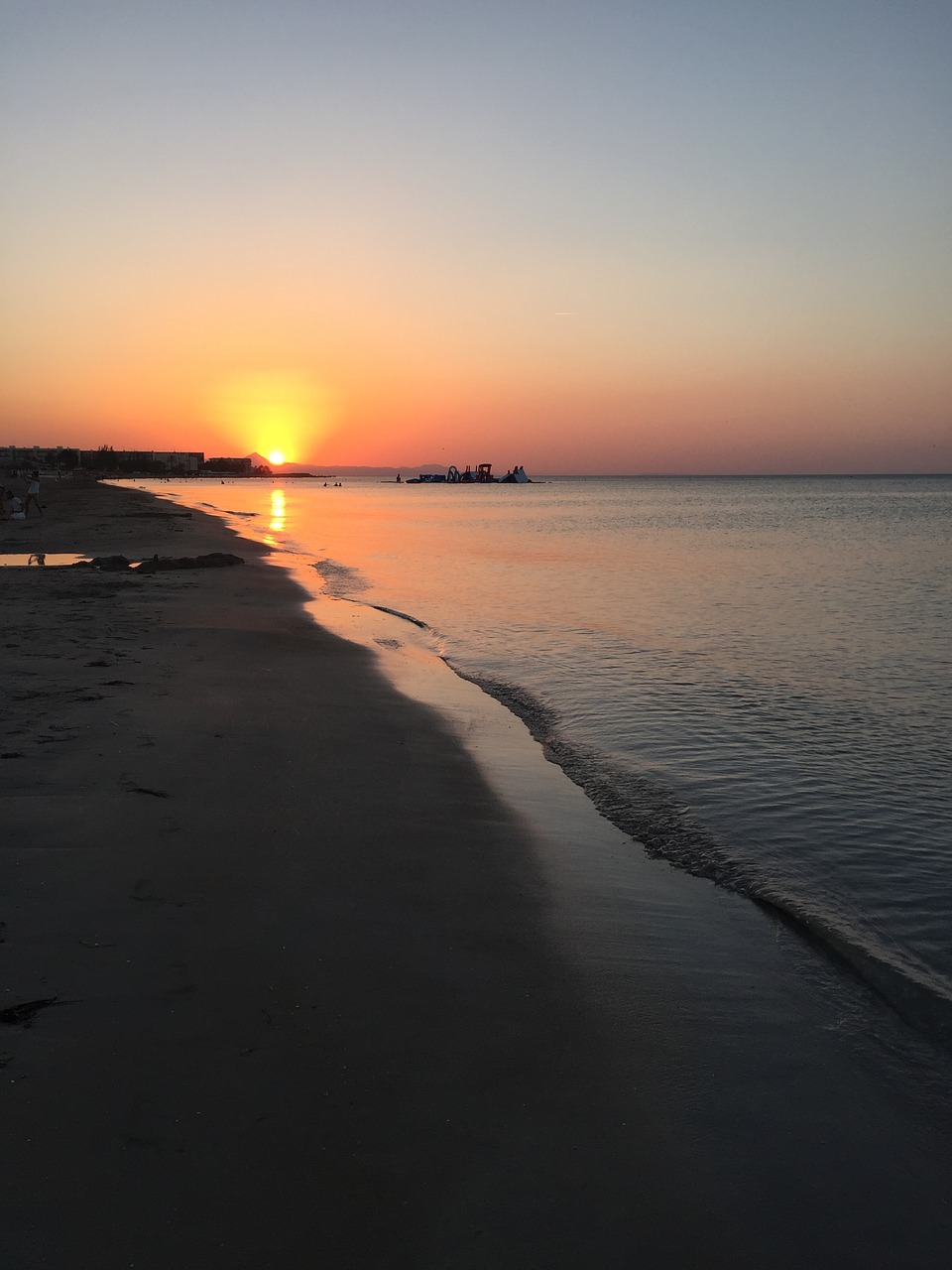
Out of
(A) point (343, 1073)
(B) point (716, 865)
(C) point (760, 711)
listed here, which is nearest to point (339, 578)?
(C) point (760, 711)

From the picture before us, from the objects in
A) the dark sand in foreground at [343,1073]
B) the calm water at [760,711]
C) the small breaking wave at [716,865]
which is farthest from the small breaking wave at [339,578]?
the dark sand in foreground at [343,1073]

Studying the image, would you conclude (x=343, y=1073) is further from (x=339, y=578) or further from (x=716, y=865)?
(x=339, y=578)

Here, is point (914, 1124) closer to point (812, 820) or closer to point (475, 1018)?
point (475, 1018)

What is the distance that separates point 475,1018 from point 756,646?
11700 millimetres

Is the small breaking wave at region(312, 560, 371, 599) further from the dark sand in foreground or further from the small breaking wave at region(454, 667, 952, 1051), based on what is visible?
the dark sand in foreground

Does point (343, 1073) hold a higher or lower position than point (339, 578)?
lower

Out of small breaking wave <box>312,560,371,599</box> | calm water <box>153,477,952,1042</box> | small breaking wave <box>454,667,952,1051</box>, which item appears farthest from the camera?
small breaking wave <box>312,560,371,599</box>

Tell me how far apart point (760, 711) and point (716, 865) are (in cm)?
453

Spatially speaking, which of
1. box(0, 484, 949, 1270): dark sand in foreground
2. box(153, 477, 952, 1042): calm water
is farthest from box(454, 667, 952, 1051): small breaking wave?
box(0, 484, 949, 1270): dark sand in foreground

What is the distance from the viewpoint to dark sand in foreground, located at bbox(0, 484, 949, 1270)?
2.83 meters

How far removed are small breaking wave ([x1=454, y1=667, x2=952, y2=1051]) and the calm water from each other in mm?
17

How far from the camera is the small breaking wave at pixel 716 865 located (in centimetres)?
457

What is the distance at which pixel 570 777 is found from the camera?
8.10 metres

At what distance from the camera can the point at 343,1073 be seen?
352 centimetres
